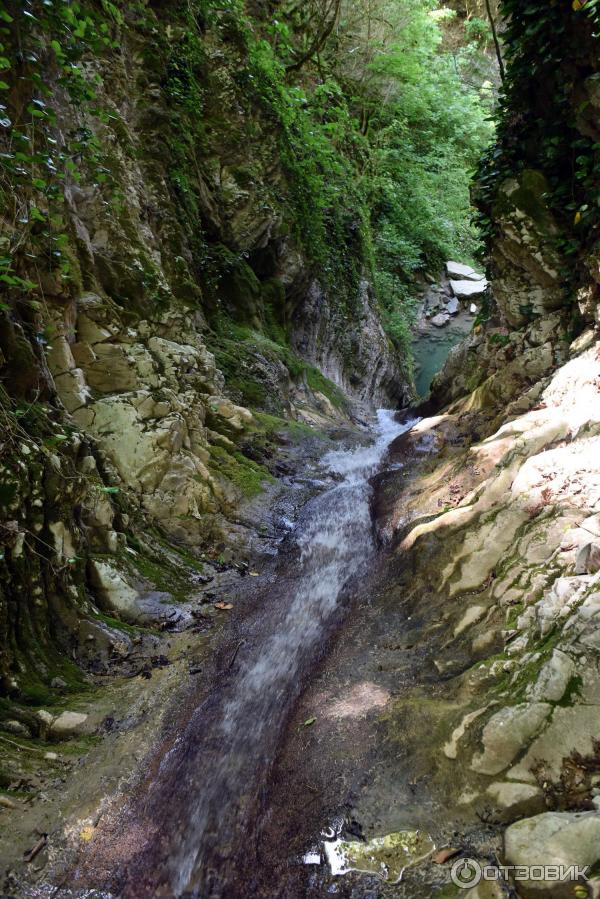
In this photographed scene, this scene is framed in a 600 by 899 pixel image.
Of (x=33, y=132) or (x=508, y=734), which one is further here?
(x=33, y=132)

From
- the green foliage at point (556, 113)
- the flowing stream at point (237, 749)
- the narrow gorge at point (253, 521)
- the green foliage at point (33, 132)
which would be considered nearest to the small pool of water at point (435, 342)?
the narrow gorge at point (253, 521)

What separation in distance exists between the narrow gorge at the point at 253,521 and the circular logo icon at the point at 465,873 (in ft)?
0.05

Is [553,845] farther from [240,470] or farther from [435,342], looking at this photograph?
[435,342]

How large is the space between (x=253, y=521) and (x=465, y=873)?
15.8 feet

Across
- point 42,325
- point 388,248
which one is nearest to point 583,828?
point 42,325

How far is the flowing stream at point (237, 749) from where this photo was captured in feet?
9.91

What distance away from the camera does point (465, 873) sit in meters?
2.51

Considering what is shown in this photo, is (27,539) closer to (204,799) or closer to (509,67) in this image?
(204,799)

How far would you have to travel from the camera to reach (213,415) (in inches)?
315

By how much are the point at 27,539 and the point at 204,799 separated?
228 centimetres

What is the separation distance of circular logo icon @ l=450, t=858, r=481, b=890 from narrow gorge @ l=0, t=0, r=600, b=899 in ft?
0.05

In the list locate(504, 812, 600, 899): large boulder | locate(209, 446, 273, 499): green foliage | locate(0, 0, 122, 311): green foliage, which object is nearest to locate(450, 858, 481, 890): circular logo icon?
locate(504, 812, 600, 899): large boulder

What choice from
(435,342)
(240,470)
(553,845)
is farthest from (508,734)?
(435,342)

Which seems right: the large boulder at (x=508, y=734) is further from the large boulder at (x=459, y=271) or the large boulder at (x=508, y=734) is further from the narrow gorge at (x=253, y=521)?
the large boulder at (x=459, y=271)
